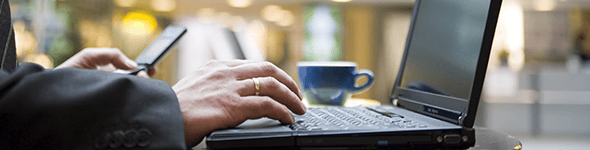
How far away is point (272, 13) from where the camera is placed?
3.67 meters

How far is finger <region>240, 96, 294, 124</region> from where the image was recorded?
41 centimetres

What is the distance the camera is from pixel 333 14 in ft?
12.2

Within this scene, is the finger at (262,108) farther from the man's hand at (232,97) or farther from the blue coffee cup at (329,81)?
the blue coffee cup at (329,81)

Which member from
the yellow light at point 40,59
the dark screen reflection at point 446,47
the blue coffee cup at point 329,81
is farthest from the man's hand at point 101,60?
the yellow light at point 40,59

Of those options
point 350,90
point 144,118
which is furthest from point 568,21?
point 144,118

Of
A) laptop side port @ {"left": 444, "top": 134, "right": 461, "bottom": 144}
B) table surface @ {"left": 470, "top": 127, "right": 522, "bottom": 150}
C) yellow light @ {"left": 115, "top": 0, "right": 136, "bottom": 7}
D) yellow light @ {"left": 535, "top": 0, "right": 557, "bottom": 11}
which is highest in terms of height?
yellow light @ {"left": 535, "top": 0, "right": 557, "bottom": 11}

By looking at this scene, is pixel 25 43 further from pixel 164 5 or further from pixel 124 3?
pixel 164 5

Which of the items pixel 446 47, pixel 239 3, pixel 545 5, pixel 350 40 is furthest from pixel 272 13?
pixel 446 47

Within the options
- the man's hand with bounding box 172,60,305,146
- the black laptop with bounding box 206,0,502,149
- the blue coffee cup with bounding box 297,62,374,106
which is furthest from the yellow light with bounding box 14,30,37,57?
the black laptop with bounding box 206,0,502,149

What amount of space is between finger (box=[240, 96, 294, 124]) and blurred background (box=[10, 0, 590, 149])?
2.68 metres

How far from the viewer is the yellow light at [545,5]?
3576mm

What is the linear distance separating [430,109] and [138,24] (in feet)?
11.1

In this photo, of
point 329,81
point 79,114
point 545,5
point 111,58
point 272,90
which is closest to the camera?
point 79,114

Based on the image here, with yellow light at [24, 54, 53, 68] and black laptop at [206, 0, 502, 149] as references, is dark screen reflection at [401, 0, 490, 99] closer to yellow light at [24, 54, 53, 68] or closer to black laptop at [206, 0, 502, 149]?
black laptop at [206, 0, 502, 149]
